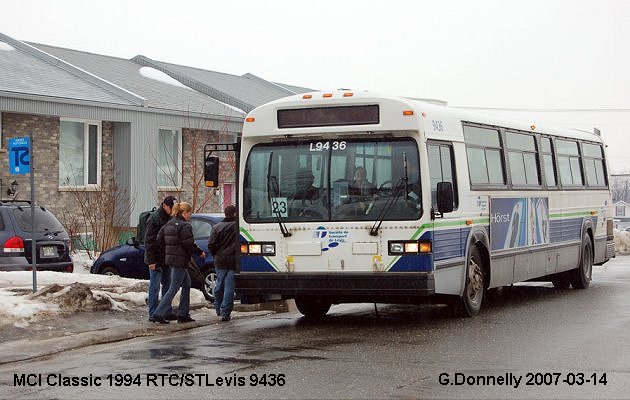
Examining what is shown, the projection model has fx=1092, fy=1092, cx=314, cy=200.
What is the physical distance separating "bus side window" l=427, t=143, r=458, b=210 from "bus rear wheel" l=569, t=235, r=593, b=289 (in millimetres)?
6699

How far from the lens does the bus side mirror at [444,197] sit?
45.0 feet

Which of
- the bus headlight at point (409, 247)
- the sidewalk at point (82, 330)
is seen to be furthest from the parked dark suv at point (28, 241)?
the bus headlight at point (409, 247)

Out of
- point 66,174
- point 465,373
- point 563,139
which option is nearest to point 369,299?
point 465,373

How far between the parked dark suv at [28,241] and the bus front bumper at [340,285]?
6.08 meters

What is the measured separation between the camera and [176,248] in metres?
14.7

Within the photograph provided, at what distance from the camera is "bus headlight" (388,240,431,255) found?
44.6 feet

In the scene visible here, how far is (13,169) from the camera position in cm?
1641

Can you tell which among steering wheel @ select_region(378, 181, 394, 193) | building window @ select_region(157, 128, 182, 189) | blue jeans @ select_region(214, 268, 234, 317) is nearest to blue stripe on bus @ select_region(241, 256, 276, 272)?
blue jeans @ select_region(214, 268, 234, 317)

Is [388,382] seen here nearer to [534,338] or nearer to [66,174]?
[534,338]

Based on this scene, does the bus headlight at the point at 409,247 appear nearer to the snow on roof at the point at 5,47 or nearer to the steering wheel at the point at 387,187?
the steering wheel at the point at 387,187

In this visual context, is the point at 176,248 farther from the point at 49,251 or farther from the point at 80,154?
the point at 80,154

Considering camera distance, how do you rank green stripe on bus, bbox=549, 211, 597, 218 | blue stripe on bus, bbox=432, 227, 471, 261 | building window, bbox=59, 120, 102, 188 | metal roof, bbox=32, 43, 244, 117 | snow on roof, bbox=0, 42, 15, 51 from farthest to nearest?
metal roof, bbox=32, 43, 244, 117
snow on roof, bbox=0, 42, 15, 51
building window, bbox=59, 120, 102, 188
green stripe on bus, bbox=549, 211, 597, 218
blue stripe on bus, bbox=432, 227, 471, 261

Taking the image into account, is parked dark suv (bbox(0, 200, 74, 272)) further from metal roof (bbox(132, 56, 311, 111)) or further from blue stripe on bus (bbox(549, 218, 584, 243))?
metal roof (bbox(132, 56, 311, 111))

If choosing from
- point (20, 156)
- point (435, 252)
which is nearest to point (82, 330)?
point (20, 156)
